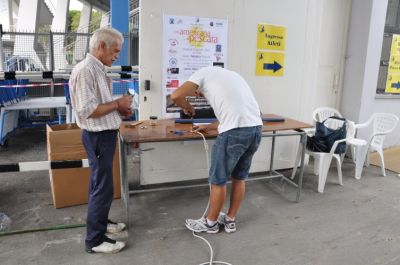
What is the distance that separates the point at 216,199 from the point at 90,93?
4.19 ft

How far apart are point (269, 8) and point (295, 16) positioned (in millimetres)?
374

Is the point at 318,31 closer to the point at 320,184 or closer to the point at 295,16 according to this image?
the point at 295,16

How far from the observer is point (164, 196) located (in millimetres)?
3469

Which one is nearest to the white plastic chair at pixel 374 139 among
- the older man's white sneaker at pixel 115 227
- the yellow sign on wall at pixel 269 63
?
the yellow sign on wall at pixel 269 63

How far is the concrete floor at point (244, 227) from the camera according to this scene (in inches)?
94.2

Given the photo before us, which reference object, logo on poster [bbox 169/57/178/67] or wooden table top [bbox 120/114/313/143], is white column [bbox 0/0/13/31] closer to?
logo on poster [bbox 169/57/178/67]

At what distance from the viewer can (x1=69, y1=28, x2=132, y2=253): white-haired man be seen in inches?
81.7

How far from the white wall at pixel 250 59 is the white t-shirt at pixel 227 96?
3.51ft

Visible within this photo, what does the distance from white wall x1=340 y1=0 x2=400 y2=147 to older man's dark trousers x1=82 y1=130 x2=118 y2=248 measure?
3.86 m

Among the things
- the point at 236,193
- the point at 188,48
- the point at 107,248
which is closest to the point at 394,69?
the point at 188,48

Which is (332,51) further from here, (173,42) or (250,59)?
(173,42)

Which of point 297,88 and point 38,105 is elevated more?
point 297,88

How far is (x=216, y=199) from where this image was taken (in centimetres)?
263

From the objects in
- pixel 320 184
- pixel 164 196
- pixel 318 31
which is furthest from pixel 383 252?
pixel 318 31
